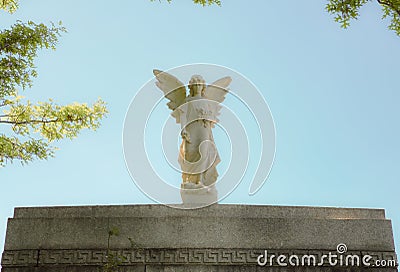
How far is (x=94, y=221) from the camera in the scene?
18.0 feet

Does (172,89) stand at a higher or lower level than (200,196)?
higher

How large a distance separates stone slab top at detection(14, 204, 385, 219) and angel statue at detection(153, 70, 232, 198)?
61 cm

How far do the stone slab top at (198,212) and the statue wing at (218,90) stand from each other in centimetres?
181

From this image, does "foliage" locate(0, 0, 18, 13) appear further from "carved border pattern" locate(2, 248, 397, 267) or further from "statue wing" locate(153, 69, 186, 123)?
"carved border pattern" locate(2, 248, 397, 267)

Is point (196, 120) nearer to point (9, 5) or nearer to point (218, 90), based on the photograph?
point (218, 90)

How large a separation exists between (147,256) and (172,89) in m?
2.71

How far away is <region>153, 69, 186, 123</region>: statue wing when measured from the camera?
6738 mm

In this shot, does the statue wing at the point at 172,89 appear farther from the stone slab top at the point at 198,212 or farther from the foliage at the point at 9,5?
the foliage at the point at 9,5

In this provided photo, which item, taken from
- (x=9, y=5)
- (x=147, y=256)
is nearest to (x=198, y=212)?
(x=147, y=256)

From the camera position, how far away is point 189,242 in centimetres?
536

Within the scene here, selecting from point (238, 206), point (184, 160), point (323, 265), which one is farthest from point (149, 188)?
point (323, 265)

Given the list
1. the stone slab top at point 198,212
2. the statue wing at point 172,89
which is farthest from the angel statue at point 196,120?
the stone slab top at point 198,212

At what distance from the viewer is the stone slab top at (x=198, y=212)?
18.6ft

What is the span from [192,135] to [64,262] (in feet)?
8.38
